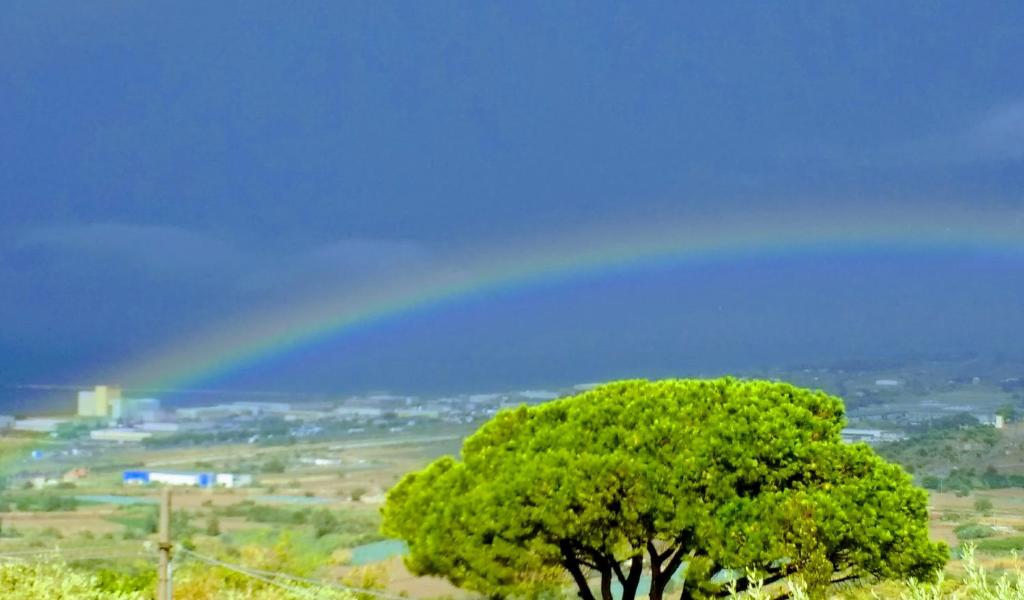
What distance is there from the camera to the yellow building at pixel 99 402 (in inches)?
1332

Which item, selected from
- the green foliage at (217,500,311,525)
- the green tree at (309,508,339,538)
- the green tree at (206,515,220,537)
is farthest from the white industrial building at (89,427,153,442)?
the green tree at (309,508,339,538)

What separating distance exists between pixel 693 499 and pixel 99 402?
90.9 ft

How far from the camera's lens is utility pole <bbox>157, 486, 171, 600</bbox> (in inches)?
349

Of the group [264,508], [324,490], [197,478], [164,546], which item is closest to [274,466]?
[324,490]

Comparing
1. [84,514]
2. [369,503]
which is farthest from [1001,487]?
[84,514]

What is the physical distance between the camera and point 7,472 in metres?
27.7

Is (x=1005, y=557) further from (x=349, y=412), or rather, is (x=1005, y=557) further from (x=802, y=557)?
(x=349, y=412)

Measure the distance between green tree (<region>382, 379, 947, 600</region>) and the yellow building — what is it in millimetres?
24404

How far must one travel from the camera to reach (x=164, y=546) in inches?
350

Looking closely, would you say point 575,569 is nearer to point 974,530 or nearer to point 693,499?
point 693,499

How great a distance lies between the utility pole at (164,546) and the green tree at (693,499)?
4.00 metres

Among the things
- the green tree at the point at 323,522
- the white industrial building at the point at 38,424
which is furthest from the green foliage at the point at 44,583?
the white industrial building at the point at 38,424

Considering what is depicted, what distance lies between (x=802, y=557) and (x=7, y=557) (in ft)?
27.7

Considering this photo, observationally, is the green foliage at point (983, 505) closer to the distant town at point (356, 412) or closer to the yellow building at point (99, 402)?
the distant town at point (356, 412)
